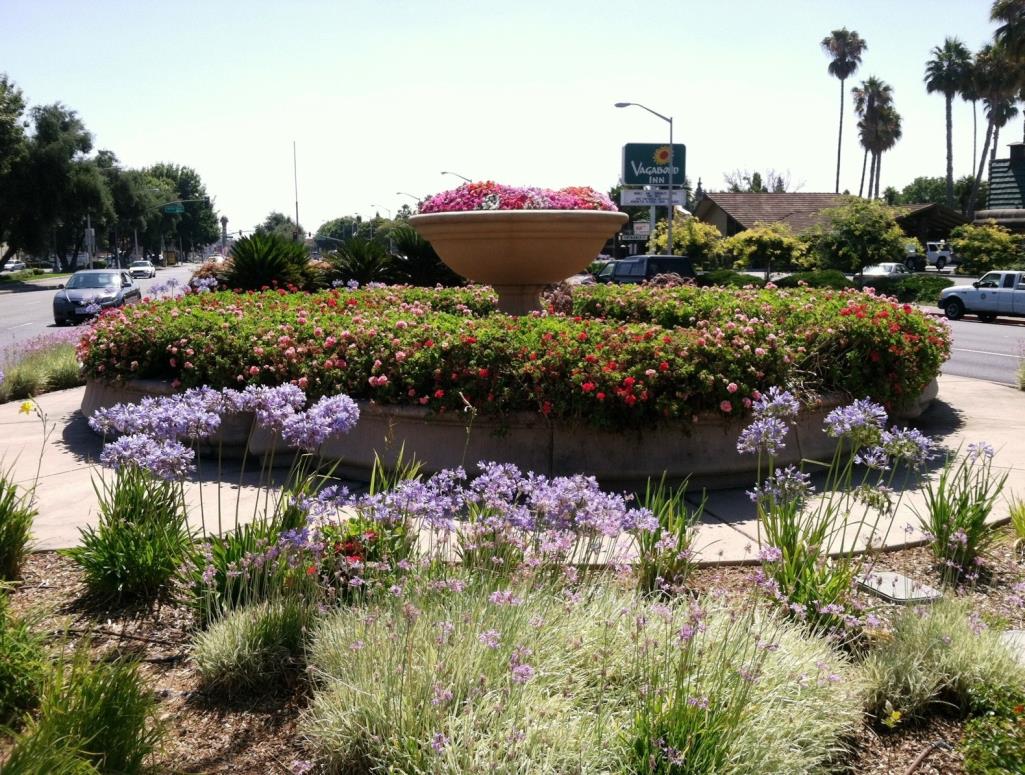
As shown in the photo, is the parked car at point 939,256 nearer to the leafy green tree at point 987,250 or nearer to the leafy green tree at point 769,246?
the leafy green tree at point 769,246

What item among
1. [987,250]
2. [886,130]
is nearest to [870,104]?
[886,130]

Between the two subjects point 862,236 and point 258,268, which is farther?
point 862,236

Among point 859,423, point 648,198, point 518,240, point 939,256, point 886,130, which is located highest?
point 886,130

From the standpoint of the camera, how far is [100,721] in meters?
2.84

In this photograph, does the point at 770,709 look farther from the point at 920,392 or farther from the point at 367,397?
the point at 920,392

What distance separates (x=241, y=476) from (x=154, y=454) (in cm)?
43

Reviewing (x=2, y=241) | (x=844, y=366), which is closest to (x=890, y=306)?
(x=844, y=366)

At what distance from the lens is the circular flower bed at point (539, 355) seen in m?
6.61

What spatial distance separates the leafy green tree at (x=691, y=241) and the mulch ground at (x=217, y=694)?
4736 cm

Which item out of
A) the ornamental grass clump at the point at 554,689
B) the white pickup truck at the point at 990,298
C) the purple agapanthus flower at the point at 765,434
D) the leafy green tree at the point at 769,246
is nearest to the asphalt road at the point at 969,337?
the white pickup truck at the point at 990,298

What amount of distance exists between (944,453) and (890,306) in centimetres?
217

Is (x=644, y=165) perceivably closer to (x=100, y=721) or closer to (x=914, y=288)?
(x=914, y=288)

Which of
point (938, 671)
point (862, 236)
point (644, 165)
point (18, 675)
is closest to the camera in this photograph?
point (18, 675)

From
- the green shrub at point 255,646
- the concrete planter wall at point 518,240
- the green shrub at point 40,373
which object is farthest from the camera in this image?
the green shrub at point 40,373
